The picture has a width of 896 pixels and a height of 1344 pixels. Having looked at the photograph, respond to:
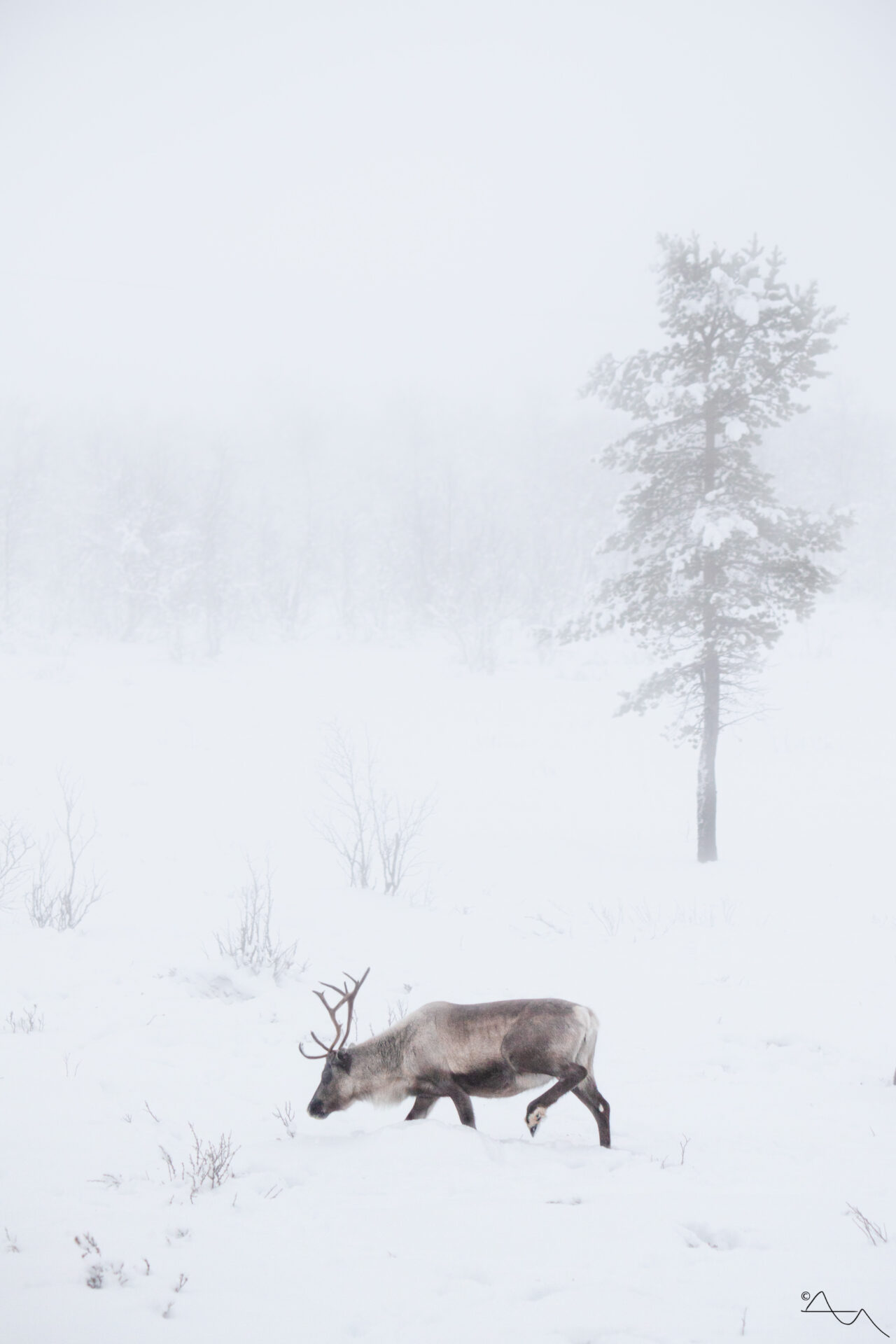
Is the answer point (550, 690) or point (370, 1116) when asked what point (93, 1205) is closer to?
point (370, 1116)

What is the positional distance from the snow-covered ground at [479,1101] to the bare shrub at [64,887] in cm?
37

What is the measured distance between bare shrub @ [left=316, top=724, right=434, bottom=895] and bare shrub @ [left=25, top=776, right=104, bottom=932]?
423 cm

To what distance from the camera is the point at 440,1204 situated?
368 cm

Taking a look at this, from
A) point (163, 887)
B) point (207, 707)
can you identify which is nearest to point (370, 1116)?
point (163, 887)

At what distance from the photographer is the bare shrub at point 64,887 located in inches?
392

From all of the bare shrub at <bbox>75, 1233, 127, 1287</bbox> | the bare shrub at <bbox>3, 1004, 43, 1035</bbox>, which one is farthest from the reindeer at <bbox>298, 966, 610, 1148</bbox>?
the bare shrub at <bbox>3, 1004, 43, 1035</bbox>

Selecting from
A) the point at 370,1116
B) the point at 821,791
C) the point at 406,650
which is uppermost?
the point at 406,650

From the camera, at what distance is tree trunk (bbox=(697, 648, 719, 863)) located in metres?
14.8

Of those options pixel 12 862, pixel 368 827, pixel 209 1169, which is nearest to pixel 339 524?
pixel 368 827

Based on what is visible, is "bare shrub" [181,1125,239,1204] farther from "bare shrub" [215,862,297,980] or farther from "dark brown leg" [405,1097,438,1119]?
"bare shrub" [215,862,297,980]

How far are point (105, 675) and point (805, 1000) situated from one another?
87.2 ft

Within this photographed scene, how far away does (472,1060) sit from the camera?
15.3 ft

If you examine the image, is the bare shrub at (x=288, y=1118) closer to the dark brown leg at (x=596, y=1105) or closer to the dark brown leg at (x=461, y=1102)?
the dark brown leg at (x=461, y=1102)

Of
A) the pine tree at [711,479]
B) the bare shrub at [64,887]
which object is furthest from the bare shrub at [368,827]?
the pine tree at [711,479]
